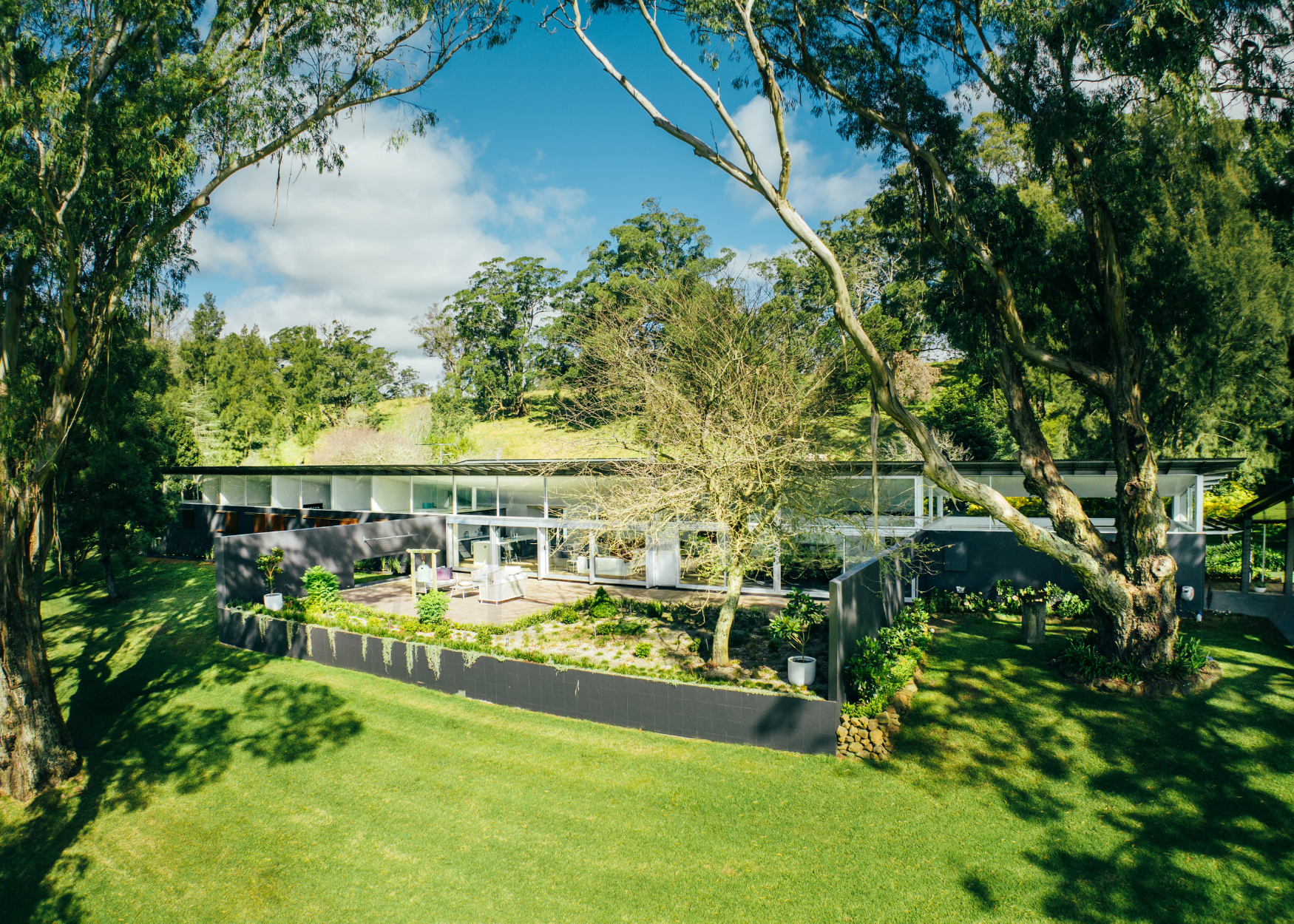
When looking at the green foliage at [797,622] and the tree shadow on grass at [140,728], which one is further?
the green foliage at [797,622]

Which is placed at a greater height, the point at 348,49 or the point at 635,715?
the point at 348,49

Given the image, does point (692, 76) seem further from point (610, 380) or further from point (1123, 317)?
point (1123, 317)

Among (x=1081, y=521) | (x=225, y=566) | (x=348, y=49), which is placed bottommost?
(x=225, y=566)

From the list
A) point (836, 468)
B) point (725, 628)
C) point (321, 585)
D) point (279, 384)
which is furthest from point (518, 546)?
point (279, 384)

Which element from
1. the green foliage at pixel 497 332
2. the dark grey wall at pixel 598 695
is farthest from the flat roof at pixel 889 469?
the green foliage at pixel 497 332

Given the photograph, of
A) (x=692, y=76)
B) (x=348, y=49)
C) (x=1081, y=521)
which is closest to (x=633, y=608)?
(x=1081, y=521)

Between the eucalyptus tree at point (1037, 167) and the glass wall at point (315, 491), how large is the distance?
15301mm

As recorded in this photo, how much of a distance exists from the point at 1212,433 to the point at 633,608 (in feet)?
59.7

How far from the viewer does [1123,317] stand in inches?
342

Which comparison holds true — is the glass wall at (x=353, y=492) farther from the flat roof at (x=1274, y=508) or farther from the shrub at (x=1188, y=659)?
the flat roof at (x=1274, y=508)

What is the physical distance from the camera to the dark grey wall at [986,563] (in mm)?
12172

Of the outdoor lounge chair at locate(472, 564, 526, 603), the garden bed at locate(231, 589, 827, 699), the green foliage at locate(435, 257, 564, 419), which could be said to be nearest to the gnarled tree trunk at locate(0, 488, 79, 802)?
the garden bed at locate(231, 589, 827, 699)

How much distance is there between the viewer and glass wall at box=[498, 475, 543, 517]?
16562 mm

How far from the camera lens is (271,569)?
1281 cm
